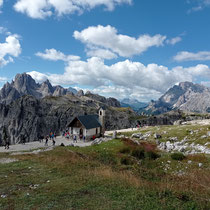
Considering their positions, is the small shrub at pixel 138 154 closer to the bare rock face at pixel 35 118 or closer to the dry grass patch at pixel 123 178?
the dry grass patch at pixel 123 178

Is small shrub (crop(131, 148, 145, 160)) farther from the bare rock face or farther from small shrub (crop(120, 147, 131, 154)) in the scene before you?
the bare rock face

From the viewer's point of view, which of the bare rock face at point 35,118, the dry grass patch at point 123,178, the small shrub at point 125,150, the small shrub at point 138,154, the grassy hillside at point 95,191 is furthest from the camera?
the bare rock face at point 35,118

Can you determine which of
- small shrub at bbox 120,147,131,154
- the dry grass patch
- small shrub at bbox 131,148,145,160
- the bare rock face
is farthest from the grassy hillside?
the bare rock face

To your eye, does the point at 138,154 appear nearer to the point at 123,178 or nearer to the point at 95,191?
the point at 123,178

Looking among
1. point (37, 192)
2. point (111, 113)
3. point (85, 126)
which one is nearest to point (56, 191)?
point (37, 192)

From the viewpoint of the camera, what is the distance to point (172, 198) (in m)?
10.5

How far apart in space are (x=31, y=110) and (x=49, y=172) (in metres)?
148

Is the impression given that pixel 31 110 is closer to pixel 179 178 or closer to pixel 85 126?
pixel 85 126

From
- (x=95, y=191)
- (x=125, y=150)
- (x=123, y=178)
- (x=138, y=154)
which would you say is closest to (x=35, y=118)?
(x=125, y=150)

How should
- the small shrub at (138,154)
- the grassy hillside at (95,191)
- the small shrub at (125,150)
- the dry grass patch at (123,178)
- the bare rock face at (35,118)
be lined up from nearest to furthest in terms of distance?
1. the grassy hillside at (95,191)
2. the dry grass patch at (123,178)
3. the small shrub at (138,154)
4. the small shrub at (125,150)
5. the bare rock face at (35,118)

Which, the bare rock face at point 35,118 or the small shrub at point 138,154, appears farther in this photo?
the bare rock face at point 35,118

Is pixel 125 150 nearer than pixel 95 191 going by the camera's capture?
No

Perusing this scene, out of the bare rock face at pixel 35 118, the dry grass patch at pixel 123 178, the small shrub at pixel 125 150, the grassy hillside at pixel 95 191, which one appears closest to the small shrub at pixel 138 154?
the small shrub at pixel 125 150

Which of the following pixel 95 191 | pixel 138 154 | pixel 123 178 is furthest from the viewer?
pixel 138 154
